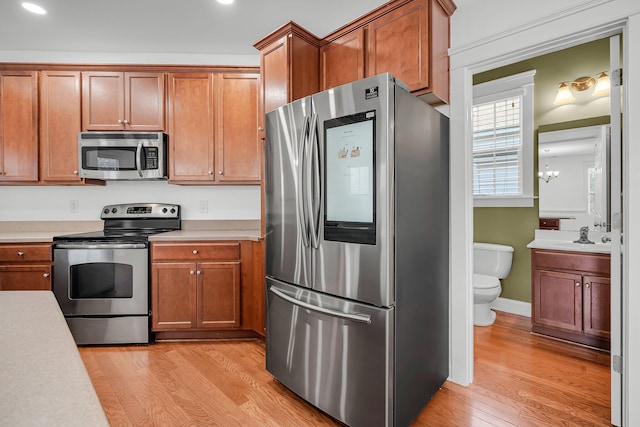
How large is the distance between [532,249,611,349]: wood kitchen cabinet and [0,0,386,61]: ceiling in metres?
2.46

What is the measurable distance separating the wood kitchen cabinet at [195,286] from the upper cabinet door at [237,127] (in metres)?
0.75

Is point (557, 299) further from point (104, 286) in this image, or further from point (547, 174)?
point (104, 286)

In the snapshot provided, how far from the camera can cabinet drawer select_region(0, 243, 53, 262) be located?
2730mm

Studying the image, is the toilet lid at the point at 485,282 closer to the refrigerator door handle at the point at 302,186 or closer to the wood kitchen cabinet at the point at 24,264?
the refrigerator door handle at the point at 302,186

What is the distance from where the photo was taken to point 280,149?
2.03 meters

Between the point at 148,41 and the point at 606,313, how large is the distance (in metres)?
4.37

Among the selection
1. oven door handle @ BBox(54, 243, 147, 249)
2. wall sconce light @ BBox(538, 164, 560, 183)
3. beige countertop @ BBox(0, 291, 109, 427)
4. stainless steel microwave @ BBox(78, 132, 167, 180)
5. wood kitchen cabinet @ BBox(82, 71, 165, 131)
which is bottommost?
oven door handle @ BBox(54, 243, 147, 249)

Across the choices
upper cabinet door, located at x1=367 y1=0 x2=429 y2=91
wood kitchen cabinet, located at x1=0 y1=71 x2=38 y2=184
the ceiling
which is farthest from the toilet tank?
wood kitchen cabinet, located at x1=0 y1=71 x2=38 y2=184

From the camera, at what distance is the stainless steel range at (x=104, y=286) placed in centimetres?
274

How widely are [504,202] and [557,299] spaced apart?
3.58 ft

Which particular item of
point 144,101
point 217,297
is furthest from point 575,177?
point 144,101

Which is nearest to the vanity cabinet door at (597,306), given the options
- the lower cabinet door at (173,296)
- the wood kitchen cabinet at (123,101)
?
the lower cabinet door at (173,296)

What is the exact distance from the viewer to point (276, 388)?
2.15 m

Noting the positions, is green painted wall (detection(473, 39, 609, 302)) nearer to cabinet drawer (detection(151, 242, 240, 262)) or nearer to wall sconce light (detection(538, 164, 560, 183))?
wall sconce light (detection(538, 164, 560, 183))
